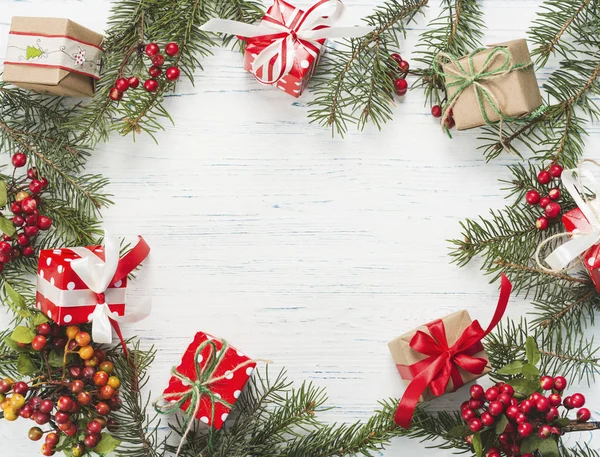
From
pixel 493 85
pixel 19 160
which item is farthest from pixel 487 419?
pixel 19 160

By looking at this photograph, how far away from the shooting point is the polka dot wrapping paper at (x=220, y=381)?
1.36m

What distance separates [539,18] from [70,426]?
1.51 m

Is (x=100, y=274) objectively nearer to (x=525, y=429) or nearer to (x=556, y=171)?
(x=525, y=429)

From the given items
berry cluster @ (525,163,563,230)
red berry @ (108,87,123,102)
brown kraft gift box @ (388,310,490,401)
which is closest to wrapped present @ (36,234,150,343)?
red berry @ (108,87,123,102)

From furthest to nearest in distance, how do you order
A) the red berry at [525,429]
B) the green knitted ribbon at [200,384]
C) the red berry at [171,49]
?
the red berry at [171,49] < the green knitted ribbon at [200,384] < the red berry at [525,429]

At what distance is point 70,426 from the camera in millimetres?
1330

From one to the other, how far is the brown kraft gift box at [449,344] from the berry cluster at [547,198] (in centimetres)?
29

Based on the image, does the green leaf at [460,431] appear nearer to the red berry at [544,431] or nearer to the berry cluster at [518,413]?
the berry cluster at [518,413]

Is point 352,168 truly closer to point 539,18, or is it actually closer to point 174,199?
point 174,199

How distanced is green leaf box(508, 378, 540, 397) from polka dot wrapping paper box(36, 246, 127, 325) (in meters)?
0.93

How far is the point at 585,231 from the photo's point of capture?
4.39ft

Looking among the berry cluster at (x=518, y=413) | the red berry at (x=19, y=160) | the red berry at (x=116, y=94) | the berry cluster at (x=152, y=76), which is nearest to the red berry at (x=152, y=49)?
the berry cluster at (x=152, y=76)

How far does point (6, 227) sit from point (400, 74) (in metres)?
1.04

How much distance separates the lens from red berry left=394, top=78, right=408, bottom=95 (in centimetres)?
146
